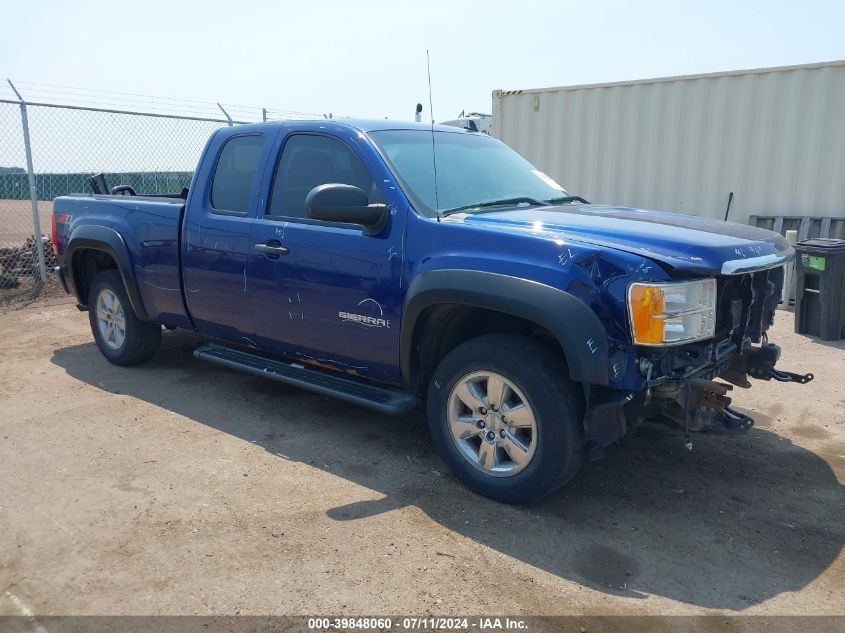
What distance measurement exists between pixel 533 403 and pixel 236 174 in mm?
2716

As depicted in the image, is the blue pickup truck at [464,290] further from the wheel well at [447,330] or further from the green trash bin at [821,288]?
the green trash bin at [821,288]

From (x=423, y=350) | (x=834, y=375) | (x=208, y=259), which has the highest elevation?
(x=208, y=259)

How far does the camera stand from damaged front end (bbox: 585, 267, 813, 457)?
10.7ft

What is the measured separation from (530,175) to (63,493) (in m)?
3.37

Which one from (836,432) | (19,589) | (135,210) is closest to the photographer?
(19,589)

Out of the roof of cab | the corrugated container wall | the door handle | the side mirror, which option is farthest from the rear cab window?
the corrugated container wall

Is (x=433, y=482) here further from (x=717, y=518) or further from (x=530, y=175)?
(x=530, y=175)

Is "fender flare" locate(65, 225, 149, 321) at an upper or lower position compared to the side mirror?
lower

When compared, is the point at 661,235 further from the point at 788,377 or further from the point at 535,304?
the point at 788,377

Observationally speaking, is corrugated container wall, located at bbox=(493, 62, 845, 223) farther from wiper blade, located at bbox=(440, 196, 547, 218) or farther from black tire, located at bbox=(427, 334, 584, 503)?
black tire, located at bbox=(427, 334, 584, 503)

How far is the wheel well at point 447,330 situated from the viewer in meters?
3.79

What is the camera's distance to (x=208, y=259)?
193 inches

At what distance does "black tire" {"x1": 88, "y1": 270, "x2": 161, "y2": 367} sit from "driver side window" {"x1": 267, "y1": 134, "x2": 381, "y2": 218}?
197cm

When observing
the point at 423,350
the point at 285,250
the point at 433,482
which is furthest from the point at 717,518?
the point at 285,250
